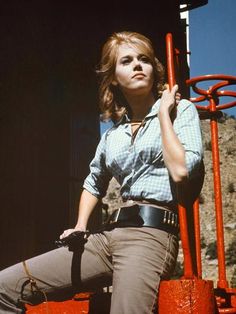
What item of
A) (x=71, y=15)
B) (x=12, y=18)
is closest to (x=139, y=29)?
(x=71, y=15)

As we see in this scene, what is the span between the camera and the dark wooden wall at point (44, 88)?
4.57 meters

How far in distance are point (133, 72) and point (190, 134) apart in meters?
0.52

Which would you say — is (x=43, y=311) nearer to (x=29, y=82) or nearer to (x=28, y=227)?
(x=28, y=227)

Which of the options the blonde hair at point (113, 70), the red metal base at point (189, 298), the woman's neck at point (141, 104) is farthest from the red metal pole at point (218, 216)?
the red metal base at point (189, 298)

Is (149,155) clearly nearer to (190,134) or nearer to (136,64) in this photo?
(190,134)

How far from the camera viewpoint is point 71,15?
15.5ft

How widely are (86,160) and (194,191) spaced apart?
431 cm

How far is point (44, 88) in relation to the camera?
5.29 m

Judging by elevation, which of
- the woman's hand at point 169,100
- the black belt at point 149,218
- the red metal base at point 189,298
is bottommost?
the red metal base at point 189,298

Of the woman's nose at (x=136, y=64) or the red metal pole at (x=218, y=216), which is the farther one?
the red metal pole at (x=218, y=216)

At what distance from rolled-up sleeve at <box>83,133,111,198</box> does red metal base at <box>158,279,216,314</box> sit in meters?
0.85

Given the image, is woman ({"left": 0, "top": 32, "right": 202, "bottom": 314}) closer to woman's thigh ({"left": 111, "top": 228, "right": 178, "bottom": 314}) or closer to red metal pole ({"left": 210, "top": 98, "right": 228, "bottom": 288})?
woman's thigh ({"left": 111, "top": 228, "right": 178, "bottom": 314})

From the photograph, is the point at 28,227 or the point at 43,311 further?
the point at 28,227

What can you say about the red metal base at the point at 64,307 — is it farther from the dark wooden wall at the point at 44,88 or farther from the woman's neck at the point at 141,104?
the dark wooden wall at the point at 44,88
